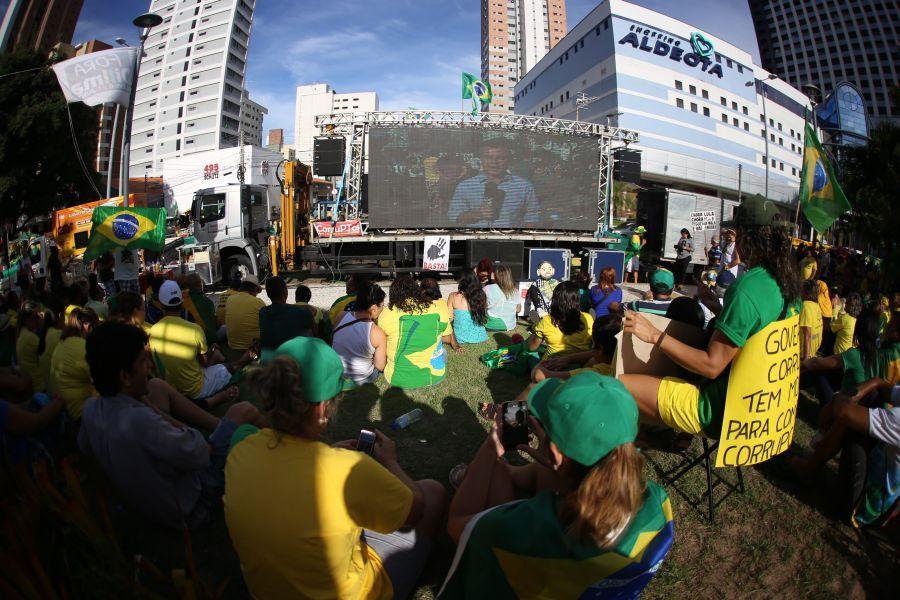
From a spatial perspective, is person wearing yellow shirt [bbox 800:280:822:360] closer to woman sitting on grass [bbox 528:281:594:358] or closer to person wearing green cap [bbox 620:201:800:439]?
woman sitting on grass [bbox 528:281:594:358]

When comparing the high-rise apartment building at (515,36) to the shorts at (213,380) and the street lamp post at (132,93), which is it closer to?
the street lamp post at (132,93)

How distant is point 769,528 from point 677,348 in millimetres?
1339

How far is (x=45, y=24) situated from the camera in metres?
30.6

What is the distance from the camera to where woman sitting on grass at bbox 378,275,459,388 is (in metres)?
4.34

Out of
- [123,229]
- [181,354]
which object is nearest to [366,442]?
[181,354]

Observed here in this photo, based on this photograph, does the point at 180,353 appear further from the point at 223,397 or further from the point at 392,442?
the point at 392,442

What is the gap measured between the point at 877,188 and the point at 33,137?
30.2 meters

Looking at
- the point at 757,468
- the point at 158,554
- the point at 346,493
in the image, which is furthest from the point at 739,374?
the point at 158,554

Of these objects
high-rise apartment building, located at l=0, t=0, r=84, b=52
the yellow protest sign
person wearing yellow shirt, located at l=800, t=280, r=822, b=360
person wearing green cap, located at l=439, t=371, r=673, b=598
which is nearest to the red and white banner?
person wearing yellow shirt, located at l=800, t=280, r=822, b=360

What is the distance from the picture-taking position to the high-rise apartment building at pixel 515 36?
353ft

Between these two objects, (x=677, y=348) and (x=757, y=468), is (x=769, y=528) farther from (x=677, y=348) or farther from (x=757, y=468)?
(x=677, y=348)

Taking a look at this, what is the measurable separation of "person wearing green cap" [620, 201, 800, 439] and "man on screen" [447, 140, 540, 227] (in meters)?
11.3

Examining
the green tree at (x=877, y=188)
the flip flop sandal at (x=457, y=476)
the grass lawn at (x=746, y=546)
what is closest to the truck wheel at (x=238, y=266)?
the grass lawn at (x=746, y=546)

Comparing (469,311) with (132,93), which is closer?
(469,311)
